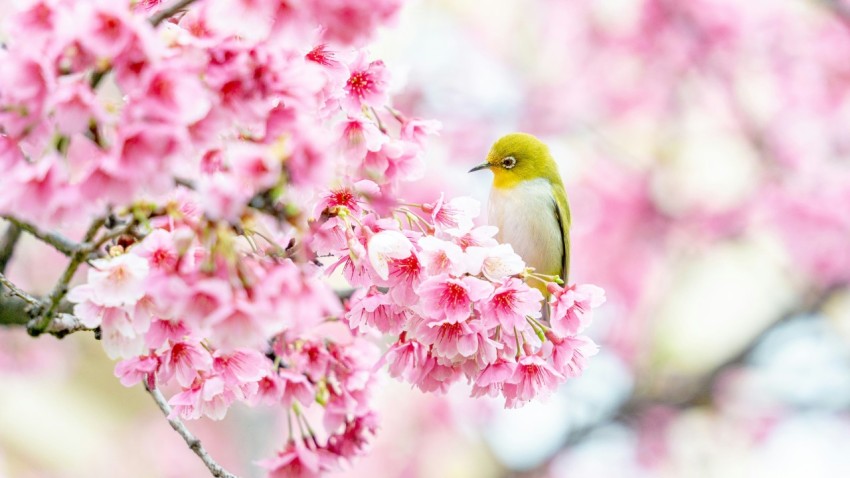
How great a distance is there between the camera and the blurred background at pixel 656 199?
5.27 meters

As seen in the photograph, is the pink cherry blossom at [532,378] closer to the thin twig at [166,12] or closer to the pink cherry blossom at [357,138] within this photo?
the pink cherry blossom at [357,138]

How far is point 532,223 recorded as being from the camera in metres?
2.68

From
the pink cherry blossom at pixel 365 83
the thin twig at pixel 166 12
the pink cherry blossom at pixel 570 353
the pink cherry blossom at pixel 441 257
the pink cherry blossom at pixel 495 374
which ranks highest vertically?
the thin twig at pixel 166 12

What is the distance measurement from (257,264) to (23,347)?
323cm

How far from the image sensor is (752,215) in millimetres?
6258

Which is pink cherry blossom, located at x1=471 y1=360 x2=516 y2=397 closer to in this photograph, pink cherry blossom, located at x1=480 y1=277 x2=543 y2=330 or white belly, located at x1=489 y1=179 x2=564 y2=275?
pink cherry blossom, located at x1=480 y1=277 x2=543 y2=330

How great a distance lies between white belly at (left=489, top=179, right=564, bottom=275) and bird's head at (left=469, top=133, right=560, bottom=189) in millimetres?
26

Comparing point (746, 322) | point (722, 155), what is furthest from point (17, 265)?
point (746, 322)

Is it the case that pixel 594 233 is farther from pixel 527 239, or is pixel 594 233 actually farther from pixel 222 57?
pixel 222 57

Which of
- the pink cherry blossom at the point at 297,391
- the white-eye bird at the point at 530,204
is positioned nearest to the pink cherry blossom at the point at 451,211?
the pink cherry blossom at the point at 297,391

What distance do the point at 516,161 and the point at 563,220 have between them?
0.24 m

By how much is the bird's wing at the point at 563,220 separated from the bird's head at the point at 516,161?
7 cm

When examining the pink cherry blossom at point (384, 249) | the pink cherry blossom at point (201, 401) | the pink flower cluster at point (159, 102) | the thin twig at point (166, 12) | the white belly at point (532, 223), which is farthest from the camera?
the white belly at point (532, 223)

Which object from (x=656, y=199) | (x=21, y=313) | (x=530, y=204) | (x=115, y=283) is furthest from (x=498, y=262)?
(x=656, y=199)
